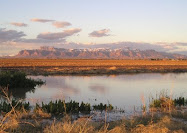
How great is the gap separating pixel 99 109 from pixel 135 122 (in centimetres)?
369

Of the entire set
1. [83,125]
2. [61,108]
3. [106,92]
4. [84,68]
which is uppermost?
[83,125]

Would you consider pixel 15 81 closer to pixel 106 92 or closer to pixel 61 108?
pixel 106 92

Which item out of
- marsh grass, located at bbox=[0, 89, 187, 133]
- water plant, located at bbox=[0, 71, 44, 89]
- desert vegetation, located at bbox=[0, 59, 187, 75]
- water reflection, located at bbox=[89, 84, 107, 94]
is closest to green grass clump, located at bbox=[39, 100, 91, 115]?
marsh grass, located at bbox=[0, 89, 187, 133]

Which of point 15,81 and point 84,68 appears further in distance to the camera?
point 84,68

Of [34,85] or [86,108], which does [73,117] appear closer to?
[86,108]

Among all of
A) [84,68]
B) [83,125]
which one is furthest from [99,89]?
[84,68]

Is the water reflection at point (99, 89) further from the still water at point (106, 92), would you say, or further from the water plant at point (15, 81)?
the water plant at point (15, 81)

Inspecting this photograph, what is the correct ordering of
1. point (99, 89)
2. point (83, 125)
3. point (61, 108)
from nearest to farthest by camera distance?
1. point (83, 125)
2. point (61, 108)
3. point (99, 89)

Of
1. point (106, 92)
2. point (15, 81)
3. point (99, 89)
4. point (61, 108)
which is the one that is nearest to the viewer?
point (61, 108)

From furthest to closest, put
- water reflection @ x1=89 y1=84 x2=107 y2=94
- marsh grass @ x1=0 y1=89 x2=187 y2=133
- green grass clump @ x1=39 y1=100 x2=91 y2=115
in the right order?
water reflection @ x1=89 y1=84 x2=107 y2=94
green grass clump @ x1=39 y1=100 x2=91 y2=115
marsh grass @ x1=0 y1=89 x2=187 y2=133

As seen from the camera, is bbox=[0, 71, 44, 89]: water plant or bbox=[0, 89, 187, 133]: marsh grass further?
bbox=[0, 71, 44, 89]: water plant

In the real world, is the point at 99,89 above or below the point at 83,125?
below

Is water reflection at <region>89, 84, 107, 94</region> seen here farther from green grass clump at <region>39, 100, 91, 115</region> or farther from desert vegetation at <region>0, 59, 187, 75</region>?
desert vegetation at <region>0, 59, 187, 75</region>

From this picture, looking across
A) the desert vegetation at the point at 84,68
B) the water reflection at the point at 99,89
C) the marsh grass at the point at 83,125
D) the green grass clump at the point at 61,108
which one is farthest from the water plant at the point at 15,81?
the desert vegetation at the point at 84,68
